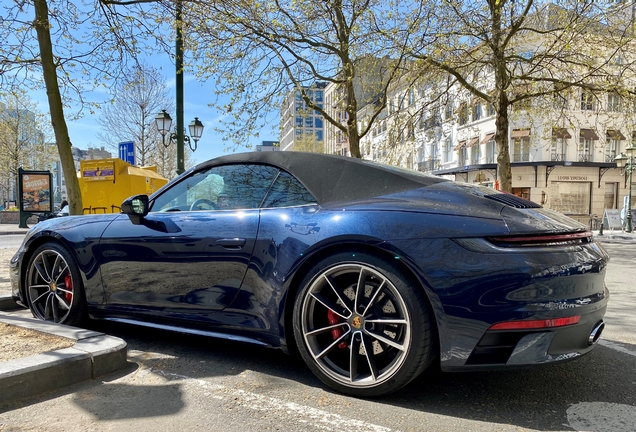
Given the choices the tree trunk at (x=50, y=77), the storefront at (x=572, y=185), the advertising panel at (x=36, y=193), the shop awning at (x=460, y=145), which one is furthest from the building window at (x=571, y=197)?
the tree trunk at (x=50, y=77)

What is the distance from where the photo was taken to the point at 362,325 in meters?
2.23

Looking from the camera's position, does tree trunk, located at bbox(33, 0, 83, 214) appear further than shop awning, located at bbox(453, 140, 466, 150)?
No

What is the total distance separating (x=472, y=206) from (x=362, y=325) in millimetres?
840

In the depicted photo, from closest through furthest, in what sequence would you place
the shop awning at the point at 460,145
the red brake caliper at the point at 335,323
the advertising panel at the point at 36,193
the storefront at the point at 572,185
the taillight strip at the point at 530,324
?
the taillight strip at the point at 530,324, the red brake caliper at the point at 335,323, the advertising panel at the point at 36,193, the storefront at the point at 572,185, the shop awning at the point at 460,145

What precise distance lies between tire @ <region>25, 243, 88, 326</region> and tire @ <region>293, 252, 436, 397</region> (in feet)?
6.51

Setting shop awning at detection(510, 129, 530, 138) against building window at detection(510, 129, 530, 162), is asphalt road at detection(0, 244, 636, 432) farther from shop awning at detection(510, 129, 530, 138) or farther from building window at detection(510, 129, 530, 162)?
building window at detection(510, 129, 530, 162)

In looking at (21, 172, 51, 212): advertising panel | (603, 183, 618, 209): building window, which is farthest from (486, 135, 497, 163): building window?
(21, 172, 51, 212): advertising panel

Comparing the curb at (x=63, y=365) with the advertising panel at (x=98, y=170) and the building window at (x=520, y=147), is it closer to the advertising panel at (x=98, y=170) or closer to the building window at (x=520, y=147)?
the advertising panel at (x=98, y=170)

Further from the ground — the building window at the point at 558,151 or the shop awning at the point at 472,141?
the shop awning at the point at 472,141

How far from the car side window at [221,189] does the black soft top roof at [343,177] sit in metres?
0.13

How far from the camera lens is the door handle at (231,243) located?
99.9 inches

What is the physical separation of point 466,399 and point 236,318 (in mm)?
1369

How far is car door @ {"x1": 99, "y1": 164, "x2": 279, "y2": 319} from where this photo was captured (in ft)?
8.51

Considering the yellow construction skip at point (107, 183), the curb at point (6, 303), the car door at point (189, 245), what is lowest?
Answer: the curb at point (6, 303)
